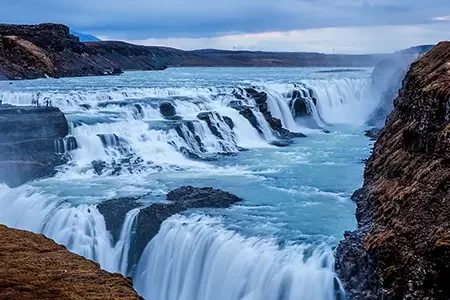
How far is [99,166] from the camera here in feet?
77.3

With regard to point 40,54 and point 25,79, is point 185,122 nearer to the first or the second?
point 25,79

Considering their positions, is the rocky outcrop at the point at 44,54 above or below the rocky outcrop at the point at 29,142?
above

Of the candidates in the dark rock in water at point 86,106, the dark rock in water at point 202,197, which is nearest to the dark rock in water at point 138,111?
the dark rock in water at point 86,106

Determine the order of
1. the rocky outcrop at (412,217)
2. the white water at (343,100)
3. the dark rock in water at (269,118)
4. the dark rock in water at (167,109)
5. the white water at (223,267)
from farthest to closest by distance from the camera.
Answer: the white water at (343,100)
the dark rock in water at (269,118)
the dark rock in water at (167,109)
the white water at (223,267)
the rocky outcrop at (412,217)

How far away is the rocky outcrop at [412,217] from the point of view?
841cm

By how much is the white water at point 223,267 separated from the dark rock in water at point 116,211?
1.42 metres

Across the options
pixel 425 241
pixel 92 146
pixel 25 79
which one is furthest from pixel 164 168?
pixel 25 79

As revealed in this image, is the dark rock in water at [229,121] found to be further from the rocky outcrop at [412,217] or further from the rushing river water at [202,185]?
the rocky outcrop at [412,217]

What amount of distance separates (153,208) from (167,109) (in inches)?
644

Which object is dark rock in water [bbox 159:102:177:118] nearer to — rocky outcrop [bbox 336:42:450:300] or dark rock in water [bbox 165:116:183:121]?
dark rock in water [bbox 165:116:183:121]

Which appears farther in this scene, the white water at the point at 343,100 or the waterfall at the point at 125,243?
the white water at the point at 343,100

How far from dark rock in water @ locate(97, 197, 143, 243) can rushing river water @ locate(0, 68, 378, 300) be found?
0.19 metres

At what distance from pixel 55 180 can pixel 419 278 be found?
A: 15.9 metres

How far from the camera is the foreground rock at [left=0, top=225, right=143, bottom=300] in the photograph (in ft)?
17.7
